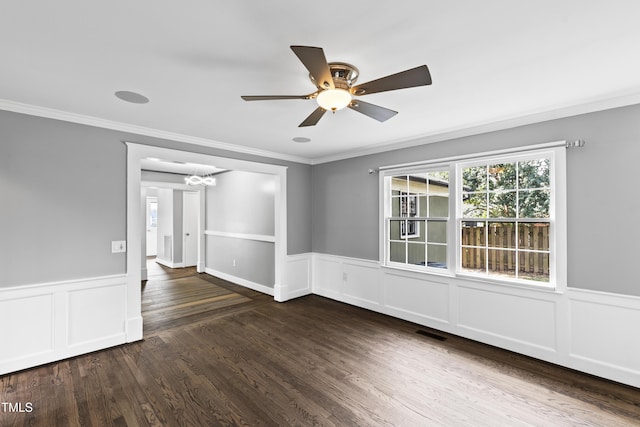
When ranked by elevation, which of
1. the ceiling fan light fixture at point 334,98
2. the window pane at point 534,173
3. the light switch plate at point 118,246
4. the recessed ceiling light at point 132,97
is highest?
the recessed ceiling light at point 132,97

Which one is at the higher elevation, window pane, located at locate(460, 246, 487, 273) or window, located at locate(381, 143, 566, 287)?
window, located at locate(381, 143, 566, 287)

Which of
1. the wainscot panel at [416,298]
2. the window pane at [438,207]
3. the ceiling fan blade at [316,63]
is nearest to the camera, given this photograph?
the ceiling fan blade at [316,63]

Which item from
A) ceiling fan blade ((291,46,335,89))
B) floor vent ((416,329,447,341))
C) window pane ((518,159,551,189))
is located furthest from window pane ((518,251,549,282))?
ceiling fan blade ((291,46,335,89))

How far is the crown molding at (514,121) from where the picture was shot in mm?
2617

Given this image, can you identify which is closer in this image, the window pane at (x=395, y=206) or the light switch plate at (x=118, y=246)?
the light switch plate at (x=118, y=246)

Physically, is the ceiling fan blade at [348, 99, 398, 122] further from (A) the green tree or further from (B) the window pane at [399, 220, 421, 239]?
(B) the window pane at [399, 220, 421, 239]

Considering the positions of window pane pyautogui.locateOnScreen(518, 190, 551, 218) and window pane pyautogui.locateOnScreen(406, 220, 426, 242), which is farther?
window pane pyautogui.locateOnScreen(406, 220, 426, 242)

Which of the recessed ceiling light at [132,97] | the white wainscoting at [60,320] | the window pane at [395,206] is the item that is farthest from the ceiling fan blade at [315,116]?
the white wainscoting at [60,320]

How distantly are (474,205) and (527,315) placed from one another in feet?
4.38

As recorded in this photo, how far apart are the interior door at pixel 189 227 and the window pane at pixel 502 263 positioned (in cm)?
748

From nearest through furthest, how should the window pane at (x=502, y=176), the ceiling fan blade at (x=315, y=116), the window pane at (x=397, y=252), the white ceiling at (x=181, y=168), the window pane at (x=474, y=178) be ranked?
the ceiling fan blade at (x=315, y=116), the window pane at (x=502, y=176), the window pane at (x=474, y=178), the window pane at (x=397, y=252), the white ceiling at (x=181, y=168)

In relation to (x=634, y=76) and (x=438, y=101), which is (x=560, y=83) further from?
(x=438, y=101)

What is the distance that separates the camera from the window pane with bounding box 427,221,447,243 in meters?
4.18

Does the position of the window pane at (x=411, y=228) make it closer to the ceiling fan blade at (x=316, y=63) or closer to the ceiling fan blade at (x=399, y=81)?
the ceiling fan blade at (x=399, y=81)
